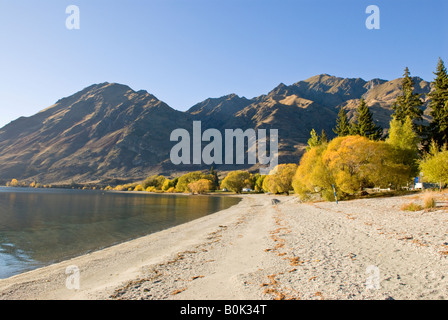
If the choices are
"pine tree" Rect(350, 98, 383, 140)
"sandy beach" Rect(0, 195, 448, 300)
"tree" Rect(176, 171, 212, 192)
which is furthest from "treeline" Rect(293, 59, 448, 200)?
"tree" Rect(176, 171, 212, 192)

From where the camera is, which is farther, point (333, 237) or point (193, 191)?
point (193, 191)

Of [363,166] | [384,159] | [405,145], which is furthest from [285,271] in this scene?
[405,145]

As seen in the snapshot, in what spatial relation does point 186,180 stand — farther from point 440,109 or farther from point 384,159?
point 440,109

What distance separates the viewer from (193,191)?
567ft

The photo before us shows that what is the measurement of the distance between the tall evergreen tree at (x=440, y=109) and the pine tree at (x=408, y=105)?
5.31 m

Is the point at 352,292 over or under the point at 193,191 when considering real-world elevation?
over

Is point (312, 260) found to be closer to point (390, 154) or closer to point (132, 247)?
point (132, 247)

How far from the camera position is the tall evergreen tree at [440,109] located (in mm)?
49250

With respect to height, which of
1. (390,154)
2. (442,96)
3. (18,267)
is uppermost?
(442,96)

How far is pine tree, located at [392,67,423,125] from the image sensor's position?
58.2m

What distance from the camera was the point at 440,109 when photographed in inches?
1989
